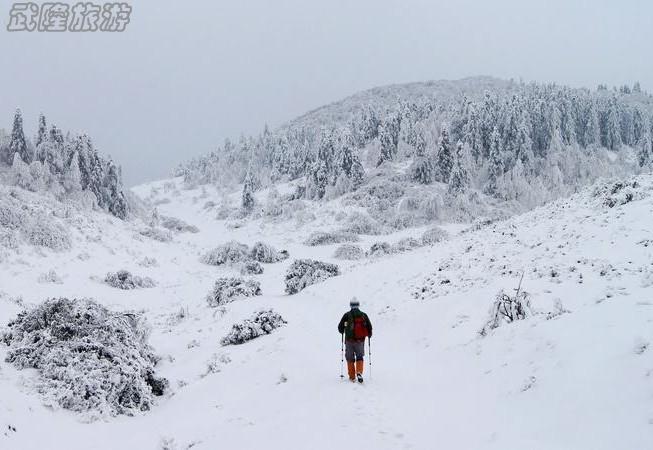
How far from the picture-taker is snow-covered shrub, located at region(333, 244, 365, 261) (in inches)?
1437

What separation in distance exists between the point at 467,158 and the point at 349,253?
28423 mm

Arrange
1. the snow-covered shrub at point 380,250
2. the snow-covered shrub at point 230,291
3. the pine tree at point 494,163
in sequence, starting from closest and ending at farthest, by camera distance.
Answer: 1. the snow-covered shrub at point 230,291
2. the snow-covered shrub at point 380,250
3. the pine tree at point 494,163

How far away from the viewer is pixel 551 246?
17.8 m

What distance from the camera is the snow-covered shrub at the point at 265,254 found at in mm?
38188

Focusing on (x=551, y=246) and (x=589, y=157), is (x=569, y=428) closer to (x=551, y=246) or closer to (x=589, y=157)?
(x=551, y=246)

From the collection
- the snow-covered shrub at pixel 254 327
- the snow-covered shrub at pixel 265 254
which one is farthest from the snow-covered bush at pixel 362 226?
the snow-covered shrub at pixel 254 327

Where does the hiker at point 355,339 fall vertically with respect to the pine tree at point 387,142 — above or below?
below

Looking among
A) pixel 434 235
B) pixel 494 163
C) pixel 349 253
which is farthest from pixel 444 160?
pixel 349 253

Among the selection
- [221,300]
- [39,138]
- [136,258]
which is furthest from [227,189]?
[221,300]

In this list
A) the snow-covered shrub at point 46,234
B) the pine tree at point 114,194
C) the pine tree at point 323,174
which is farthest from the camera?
the pine tree at point 323,174

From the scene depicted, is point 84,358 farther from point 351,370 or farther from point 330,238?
point 330,238

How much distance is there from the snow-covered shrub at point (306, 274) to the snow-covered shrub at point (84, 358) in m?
12.4

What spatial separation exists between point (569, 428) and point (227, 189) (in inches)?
3181

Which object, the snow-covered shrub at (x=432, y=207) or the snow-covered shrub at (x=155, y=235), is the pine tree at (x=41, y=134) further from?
the snow-covered shrub at (x=432, y=207)
